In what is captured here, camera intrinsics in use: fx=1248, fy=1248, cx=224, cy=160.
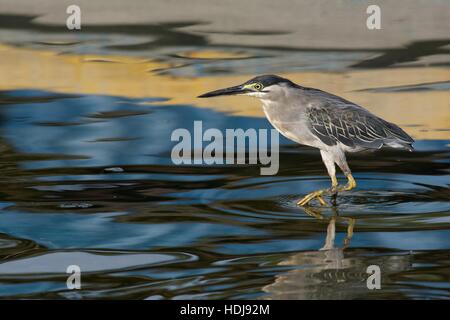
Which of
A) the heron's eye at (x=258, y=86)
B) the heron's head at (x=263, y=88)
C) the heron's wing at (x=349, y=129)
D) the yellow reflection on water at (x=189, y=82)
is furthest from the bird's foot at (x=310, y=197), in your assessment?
the yellow reflection on water at (x=189, y=82)

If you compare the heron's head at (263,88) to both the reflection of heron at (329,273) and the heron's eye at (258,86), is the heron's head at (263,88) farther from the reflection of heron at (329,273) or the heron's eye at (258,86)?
the reflection of heron at (329,273)

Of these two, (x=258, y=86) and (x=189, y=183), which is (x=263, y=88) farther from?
(x=189, y=183)

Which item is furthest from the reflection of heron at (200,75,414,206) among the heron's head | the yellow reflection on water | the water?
the yellow reflection on water

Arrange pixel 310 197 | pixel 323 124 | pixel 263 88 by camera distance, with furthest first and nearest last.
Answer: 1. pixel 263 88
2. pixel 323 124
3. pixel 310 197

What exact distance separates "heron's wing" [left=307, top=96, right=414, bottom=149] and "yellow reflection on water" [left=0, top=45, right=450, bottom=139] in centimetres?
264

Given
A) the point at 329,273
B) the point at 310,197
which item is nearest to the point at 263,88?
the point at 310,197

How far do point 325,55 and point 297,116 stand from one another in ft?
19.0

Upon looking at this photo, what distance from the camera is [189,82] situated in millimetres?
15773

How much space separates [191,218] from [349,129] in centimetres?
176

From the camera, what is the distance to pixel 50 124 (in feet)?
45.9

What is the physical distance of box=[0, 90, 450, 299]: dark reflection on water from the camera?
8.84 meters

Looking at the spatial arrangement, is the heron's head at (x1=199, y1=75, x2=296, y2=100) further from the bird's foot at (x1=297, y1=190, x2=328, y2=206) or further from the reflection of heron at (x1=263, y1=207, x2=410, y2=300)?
the reflection of heron at (x1=263, y1=207, x2=410, y2=300)

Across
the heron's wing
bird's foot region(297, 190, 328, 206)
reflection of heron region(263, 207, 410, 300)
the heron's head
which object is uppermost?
the heron's head
